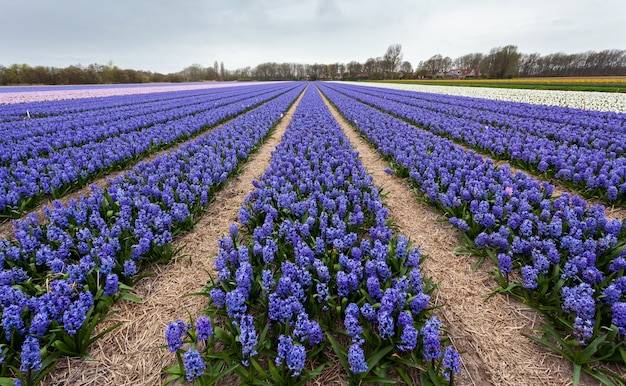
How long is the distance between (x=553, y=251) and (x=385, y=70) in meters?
122

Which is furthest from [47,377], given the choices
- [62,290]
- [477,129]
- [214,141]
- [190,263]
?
[477,129]

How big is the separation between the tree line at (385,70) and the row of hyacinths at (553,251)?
89939 mm

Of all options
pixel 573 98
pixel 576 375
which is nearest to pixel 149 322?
pixel 576 375

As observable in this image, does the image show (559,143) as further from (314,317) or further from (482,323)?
(314,317)

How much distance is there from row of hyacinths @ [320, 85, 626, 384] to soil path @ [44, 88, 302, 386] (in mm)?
3897

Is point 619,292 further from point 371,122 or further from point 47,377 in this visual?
point 371,122

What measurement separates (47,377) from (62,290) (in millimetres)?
770

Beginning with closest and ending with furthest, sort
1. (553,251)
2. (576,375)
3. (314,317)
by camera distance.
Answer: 1. (576,375)
2. (314,317)
3. (553,251)

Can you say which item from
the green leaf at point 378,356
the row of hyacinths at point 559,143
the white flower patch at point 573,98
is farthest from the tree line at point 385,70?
the green leaf at point 378,356

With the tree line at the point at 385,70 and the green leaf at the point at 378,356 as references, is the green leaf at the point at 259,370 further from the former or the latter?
the tree line at the point at 385,70

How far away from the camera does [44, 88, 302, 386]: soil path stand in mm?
2582

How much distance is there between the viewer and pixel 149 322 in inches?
124

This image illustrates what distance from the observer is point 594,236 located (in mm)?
3977

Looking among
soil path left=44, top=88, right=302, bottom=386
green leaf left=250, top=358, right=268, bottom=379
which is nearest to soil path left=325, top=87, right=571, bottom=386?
green leaf left=250, top=358, right=268, bottom=379
